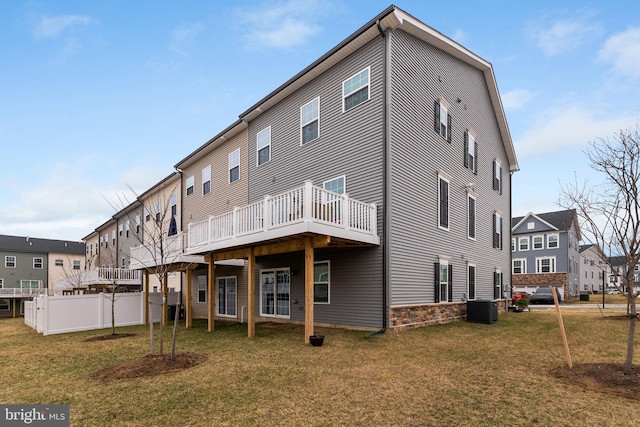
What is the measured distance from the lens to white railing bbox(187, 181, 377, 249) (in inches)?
385

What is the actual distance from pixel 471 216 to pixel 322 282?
830 centimetres

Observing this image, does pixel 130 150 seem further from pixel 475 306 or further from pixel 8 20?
pixel 475 306

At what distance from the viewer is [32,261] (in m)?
45.4

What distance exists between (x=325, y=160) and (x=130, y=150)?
1233 cm

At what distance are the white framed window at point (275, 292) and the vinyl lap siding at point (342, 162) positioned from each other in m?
0.37

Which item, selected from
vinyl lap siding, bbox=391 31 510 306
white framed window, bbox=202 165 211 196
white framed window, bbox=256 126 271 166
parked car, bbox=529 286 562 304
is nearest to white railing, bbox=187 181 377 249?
vinyl lap siding, bbox=391 31 510 306

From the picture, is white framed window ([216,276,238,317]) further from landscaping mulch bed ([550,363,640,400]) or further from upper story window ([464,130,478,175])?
landscaping mulch bed ([550,363,640,400])

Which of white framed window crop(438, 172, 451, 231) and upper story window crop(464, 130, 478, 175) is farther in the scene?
upper story window crop(464, 130, 478, 175)

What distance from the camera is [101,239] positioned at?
40156 mm

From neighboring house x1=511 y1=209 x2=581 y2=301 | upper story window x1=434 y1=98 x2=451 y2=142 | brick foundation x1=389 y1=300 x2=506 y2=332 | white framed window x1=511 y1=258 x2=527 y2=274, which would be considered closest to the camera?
brick foundation x1=389 y1=300 x2=506 y2=332

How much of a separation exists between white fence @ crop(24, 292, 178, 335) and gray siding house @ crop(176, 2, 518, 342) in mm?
4019

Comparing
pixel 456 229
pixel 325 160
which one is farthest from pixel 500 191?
pixel 325 160

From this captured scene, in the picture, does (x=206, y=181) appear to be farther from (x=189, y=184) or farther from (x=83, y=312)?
(x=83, y=312)

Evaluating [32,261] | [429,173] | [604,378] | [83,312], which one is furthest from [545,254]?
[32,261]
